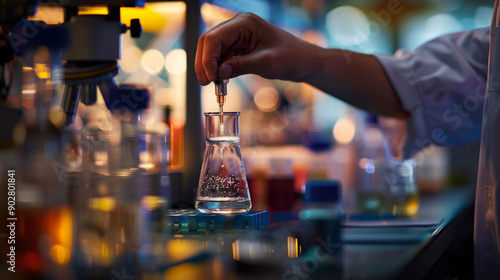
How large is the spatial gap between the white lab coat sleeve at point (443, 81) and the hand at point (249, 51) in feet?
1.18

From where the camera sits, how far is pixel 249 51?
4.06 ft

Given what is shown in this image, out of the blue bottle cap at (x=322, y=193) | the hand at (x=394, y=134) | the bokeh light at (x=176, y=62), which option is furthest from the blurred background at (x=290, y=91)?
the blue bottle cap at (x=322, y=193)

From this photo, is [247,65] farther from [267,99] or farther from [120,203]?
[267,99]

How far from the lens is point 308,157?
2.72 metres

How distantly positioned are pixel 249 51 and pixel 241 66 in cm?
14

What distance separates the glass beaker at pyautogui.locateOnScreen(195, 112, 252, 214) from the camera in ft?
3.40

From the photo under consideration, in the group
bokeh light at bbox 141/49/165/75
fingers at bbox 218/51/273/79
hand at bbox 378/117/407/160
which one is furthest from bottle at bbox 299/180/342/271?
A: bokeh light at bbox 141/49/165/75

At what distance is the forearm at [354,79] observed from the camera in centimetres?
141

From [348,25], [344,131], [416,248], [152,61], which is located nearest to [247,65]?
[416,248]

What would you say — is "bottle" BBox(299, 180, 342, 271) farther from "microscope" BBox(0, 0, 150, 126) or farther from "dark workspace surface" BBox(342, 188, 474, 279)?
"microscope" BBox(0, 0, 150, 126)

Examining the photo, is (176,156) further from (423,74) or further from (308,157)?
(308,157)

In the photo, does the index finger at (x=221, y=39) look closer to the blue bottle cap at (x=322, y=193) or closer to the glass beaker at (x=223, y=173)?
the glass beaker at (x=223, y=173)

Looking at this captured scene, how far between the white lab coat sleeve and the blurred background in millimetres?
378

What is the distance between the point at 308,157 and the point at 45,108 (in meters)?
1.98
